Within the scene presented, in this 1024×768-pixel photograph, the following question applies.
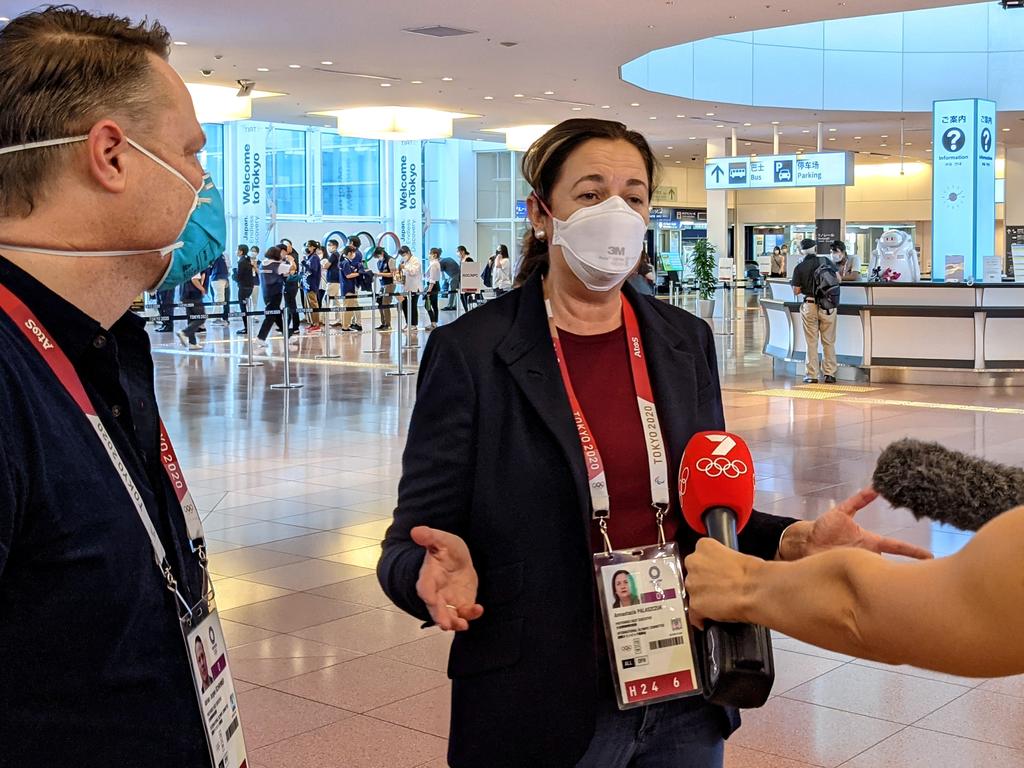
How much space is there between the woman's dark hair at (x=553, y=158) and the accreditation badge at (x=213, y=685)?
97 cm

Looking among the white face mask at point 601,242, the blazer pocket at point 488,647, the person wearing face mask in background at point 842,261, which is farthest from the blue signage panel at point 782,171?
the blazer pocket at point 488,647

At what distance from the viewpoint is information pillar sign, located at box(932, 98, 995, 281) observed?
64.5 ft

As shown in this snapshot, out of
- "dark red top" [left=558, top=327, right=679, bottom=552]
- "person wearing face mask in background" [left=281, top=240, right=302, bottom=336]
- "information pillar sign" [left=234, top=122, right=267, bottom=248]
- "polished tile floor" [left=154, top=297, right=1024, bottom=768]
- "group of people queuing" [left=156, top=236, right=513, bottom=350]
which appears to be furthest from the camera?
"information pillar sign" [left=234, top=122, right=267, bottom=248]

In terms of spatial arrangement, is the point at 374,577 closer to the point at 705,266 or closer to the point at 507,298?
the point at 507,298

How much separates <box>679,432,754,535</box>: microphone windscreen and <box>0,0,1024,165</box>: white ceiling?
1309 cm

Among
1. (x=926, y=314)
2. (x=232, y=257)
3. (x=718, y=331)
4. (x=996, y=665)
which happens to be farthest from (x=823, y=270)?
(x=232, y=257)

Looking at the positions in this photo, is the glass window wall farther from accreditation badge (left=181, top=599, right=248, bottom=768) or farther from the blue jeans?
accreditation badge (left=181, top=599, right=248, bottom=768)

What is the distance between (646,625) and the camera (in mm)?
1991

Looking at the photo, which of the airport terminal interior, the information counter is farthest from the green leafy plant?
the information counter

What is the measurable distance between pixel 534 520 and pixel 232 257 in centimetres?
3087

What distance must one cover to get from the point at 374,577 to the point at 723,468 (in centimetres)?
455

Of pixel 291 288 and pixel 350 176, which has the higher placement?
pixel 350 176

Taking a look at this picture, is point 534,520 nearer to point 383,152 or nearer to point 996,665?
point 996,665

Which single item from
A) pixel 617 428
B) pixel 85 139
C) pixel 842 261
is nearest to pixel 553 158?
pixel 617 428
